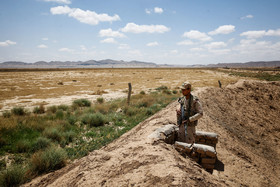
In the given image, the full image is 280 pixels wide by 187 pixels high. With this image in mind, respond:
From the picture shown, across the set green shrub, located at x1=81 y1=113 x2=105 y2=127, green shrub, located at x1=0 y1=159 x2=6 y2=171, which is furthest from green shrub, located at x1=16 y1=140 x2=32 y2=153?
green shrub, located at x1=81 y1=113 x2=105 y2=127

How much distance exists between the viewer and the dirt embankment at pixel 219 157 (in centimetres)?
300

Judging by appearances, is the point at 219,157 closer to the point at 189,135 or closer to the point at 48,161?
the point at 189,135

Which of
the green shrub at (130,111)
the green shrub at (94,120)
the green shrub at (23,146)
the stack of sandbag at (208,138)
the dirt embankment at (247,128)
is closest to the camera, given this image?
the dirt embankment at (247,128)

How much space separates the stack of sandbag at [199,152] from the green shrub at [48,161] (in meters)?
3.45

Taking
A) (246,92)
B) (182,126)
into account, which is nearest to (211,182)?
(182,126)

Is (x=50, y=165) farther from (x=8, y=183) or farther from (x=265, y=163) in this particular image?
(x=265, y=163)

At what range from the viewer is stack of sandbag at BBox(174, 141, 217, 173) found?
13.5 feet

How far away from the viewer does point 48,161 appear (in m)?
4.77

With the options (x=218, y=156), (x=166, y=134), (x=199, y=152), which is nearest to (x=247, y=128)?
(x=218, y=156)

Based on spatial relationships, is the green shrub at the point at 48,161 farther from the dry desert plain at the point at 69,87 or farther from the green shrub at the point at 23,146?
the dry desert plain at the point at 69,87

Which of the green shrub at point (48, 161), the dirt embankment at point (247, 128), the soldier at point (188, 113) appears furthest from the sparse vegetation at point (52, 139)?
the dirt embankment at point (247, 128)

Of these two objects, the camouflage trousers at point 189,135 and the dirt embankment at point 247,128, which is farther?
the dirt embankment at point 247,128

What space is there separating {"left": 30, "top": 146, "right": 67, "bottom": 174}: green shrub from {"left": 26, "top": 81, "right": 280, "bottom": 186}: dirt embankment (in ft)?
1.13

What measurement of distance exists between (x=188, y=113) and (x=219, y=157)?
2.42 meters
